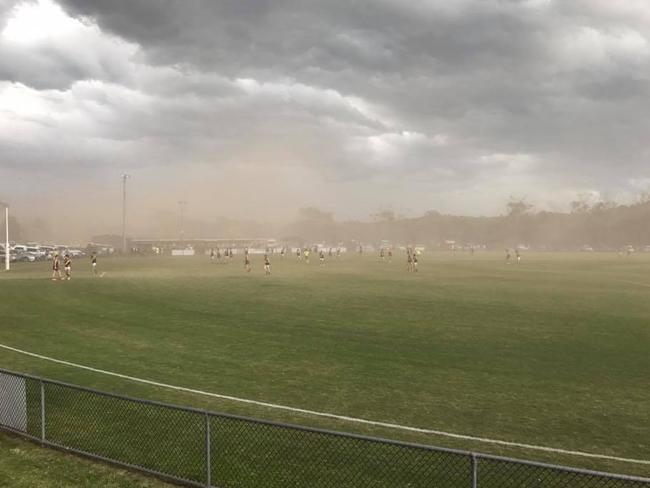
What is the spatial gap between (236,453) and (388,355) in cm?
830

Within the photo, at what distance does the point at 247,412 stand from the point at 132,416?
234cm

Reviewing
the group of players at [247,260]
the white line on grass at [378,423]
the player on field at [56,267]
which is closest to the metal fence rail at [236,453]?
the white line on grass at [378,423]

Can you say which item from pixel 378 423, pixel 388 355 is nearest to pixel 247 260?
pixel 388 355

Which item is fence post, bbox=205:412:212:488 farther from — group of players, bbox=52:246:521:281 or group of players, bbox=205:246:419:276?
group of players, bbox=205:246:419:276

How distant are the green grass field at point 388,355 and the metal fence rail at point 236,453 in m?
0.92

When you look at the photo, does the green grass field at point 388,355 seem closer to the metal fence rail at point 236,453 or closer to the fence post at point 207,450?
the metal fence rail at point 236,453

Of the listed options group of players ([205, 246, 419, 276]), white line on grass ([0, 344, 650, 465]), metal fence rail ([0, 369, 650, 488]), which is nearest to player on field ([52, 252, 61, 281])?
group of players ([205, 246, 419, 276])

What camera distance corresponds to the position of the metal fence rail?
7.95 meters

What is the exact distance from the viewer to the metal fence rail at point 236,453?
7953 millimetres

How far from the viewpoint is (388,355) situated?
16391mm

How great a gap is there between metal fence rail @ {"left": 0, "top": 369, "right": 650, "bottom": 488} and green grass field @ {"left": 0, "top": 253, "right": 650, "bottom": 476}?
0.92 metres

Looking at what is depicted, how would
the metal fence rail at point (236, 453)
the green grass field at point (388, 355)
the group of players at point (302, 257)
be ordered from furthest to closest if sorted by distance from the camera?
the group of players at point (302, 257) < the green grass field at point (388, 355) < the metal fence rail at point (236, 453)

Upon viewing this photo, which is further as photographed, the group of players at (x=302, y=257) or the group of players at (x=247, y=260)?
the group of players at (x=302, y=257)

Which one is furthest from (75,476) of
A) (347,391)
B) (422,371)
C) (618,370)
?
(618,370)
